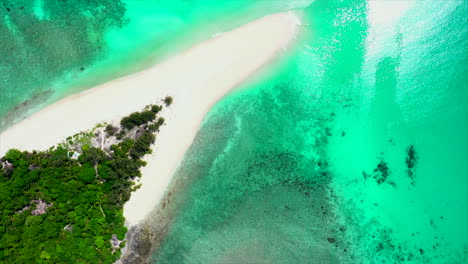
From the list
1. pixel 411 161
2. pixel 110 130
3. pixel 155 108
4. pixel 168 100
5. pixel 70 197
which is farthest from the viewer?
pixel 411 161

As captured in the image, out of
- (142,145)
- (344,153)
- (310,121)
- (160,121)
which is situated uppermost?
(160,121)

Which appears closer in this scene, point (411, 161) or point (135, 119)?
point (135, 119)

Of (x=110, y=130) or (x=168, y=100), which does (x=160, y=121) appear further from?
(x=110, y=130)

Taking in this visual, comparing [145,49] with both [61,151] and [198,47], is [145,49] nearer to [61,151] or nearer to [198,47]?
[198,47]

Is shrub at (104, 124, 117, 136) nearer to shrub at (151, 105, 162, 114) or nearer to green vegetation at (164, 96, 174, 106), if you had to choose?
shrub at (151, 105, 162, 114)

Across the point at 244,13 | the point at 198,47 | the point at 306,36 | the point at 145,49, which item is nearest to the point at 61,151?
the point at 145,49

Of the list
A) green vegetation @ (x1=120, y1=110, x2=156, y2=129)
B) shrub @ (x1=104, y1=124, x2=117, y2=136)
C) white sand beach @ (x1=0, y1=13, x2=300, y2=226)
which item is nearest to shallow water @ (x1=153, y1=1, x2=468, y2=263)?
white sand beach @ (x1=0, y1=13, x2=300, y2=226)

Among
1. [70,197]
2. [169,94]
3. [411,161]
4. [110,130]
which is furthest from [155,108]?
[411,161]
